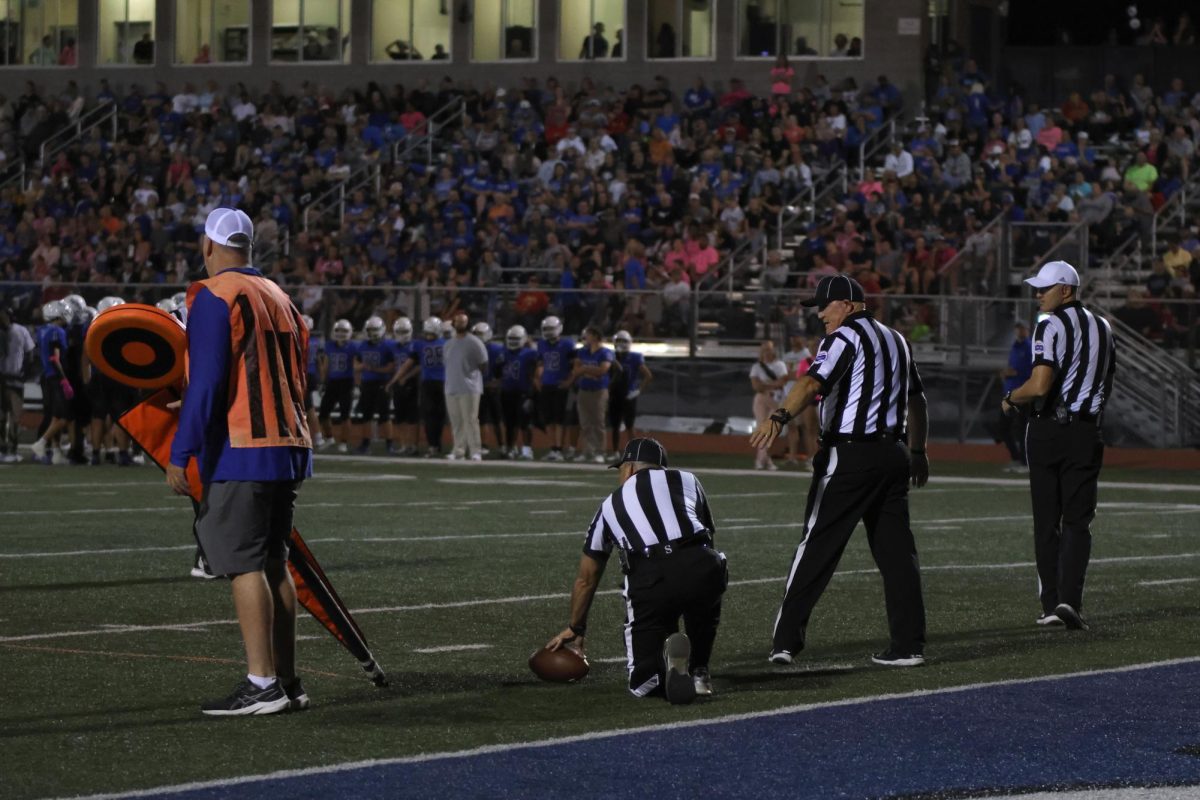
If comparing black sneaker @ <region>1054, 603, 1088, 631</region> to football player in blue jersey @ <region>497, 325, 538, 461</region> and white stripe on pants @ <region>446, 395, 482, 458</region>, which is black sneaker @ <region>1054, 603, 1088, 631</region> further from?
football player in blue jersey @ <region>497, 325, 538, 461</region>

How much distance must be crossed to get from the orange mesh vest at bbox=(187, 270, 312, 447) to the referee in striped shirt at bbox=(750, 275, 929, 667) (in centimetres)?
230

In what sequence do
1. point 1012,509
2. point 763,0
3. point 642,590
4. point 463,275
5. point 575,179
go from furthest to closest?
point 763,0 < point 575,179 < point 463,275 < point 1012,509 < point 642,590

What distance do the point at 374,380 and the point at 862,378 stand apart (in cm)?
1774

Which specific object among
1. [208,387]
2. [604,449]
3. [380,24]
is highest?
[380,24]

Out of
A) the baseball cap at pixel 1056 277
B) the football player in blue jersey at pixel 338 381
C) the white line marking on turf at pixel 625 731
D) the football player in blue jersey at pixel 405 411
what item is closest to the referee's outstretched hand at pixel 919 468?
the white line marking on turf at pixel 625 731

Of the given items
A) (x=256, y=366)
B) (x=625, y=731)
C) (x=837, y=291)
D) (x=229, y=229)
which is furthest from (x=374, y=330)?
(x=625, y=731)

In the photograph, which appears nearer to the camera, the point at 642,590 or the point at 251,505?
the point at 251,505

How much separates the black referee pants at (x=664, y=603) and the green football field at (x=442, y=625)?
164mm

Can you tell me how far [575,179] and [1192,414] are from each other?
10.6 metres

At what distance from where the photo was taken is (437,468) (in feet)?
74.4

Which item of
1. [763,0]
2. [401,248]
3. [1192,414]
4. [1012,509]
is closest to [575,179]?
A: [401,248]

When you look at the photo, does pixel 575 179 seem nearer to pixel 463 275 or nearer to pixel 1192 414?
pixel 463 275

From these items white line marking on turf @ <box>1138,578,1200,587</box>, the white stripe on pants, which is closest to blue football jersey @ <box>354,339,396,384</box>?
the white stripe on pants

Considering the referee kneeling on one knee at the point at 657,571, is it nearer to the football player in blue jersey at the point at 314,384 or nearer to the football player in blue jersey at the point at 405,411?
the football player in blue jersey at the point at 405,411
